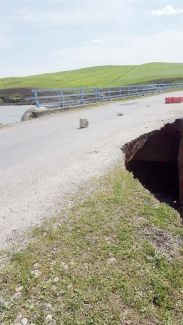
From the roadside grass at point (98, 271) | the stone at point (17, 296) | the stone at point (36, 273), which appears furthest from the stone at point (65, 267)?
the stone at point (17, 296)

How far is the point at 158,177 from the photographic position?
11969mm

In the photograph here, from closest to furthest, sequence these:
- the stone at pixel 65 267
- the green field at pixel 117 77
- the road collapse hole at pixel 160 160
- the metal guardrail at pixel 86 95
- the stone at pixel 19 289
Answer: the stone at pixel 19 289
the stone at pixel 65 267
the road collapse hole at pixel 160 160
the metal guardrail at pixel 86 95
the green field at pixel 117 77

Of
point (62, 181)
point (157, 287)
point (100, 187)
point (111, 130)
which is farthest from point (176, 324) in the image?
point (111, 130)

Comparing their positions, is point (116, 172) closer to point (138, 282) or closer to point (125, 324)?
point (138, 282)

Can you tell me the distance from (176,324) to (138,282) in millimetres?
607

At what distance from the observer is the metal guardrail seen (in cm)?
2417

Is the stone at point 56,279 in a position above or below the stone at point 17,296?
above

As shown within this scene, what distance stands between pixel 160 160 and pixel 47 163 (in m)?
3.77

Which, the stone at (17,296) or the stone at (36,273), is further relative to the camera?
the stone at (36,273)

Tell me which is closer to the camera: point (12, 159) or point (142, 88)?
point (12, 159)

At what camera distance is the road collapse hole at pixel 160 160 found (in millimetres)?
11180

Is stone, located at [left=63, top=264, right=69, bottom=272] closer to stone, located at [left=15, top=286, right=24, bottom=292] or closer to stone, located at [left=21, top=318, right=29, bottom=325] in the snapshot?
stone, located at [left=15, top=286, right=24, bottom=292]

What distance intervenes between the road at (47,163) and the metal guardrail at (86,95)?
7405 millimetres

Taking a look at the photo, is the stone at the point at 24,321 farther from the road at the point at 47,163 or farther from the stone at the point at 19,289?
the road at the point at 47,163
